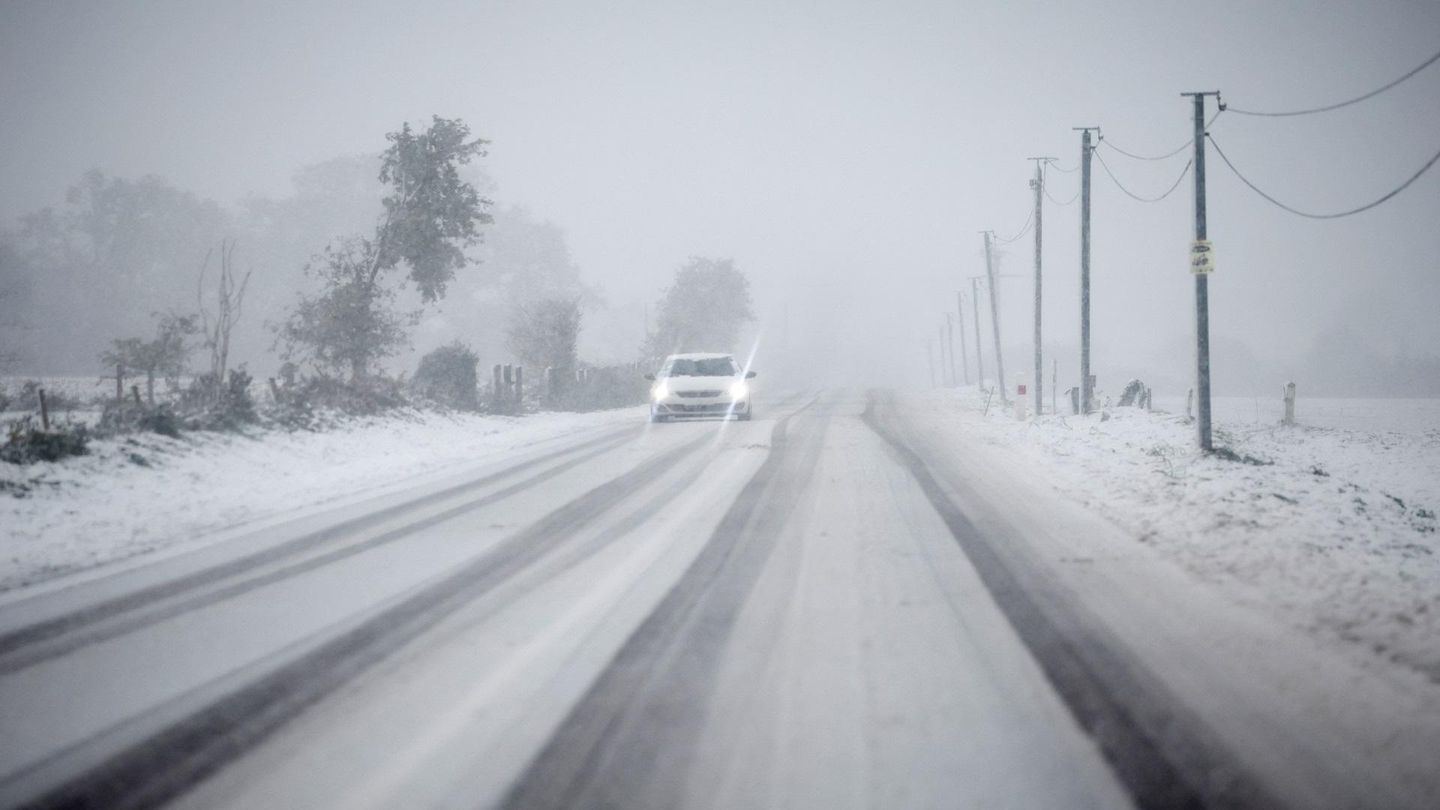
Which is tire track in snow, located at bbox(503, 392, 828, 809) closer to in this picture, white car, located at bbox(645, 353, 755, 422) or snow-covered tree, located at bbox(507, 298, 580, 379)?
white car, located at bbox(645, 353, 755, 422)

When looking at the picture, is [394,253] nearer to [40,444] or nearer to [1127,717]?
[40,444]

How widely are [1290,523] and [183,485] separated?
11.1 m

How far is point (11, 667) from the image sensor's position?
3.24 m

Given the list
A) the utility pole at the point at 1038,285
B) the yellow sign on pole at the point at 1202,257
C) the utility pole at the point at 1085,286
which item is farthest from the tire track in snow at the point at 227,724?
the utility pole at the point at 1038,285

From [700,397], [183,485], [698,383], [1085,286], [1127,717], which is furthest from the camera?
[1085,286]

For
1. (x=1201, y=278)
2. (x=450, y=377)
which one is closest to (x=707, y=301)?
(x=450, y=377)

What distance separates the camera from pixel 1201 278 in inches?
451

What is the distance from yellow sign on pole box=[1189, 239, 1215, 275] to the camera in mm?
11188

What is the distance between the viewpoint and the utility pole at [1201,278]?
11.0 m

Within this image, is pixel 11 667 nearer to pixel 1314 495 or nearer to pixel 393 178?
pixel 1314 495

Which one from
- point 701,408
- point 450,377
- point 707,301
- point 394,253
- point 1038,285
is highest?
point 707,301

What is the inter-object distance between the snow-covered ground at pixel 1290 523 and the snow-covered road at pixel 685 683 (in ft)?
1.25

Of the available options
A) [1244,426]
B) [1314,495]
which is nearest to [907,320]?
[1244,426]

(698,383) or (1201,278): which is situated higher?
(1201,278)
